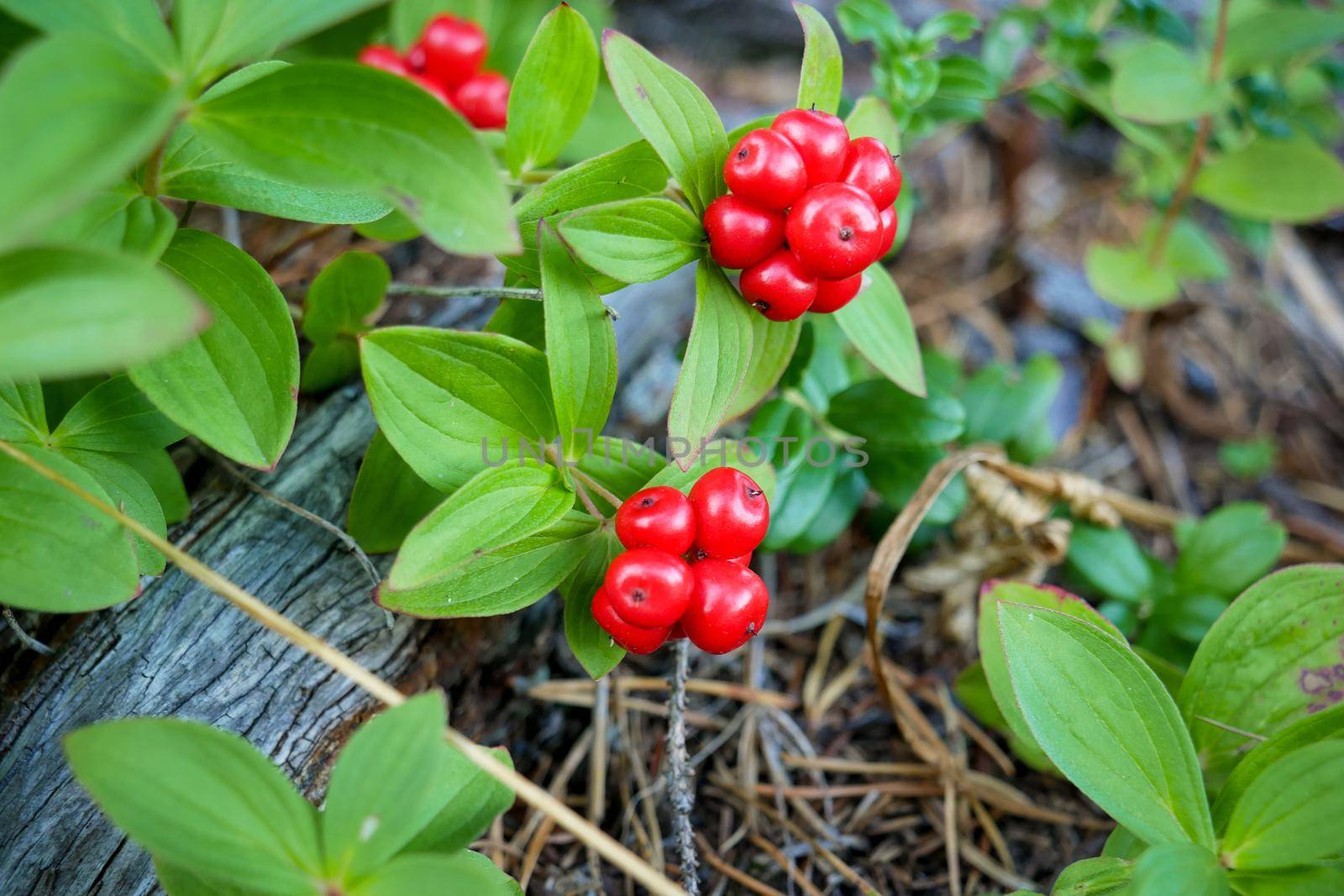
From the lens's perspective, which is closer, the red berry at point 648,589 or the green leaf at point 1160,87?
the red berry at point 648,589

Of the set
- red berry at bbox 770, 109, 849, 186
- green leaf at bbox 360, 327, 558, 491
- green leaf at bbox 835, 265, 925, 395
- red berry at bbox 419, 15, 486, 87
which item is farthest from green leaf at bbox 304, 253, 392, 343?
green leaf at bbox 835, 265, 925, 395

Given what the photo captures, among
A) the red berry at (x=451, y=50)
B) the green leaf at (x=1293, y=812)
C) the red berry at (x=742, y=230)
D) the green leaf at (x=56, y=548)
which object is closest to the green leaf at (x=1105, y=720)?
the green leaf at (x=1293, y=812)

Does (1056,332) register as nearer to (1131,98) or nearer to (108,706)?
(1131,98)

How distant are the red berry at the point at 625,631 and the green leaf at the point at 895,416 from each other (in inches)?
46.4

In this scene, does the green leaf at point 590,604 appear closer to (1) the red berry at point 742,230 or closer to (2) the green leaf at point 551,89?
(1) the red berry at point 742,230

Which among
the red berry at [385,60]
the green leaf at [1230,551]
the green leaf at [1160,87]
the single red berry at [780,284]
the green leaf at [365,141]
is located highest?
the green leaf at [365,141]

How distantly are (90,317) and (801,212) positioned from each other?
1.28 metres

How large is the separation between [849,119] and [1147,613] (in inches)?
73.3

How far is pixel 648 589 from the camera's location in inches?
68.0

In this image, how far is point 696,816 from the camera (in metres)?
2.67

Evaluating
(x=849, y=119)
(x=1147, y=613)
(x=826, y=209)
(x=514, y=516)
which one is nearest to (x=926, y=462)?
(x=1147, y=613)

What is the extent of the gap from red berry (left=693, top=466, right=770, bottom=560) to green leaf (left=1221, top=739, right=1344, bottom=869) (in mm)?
1109

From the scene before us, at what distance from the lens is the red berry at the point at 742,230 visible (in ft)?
6.31

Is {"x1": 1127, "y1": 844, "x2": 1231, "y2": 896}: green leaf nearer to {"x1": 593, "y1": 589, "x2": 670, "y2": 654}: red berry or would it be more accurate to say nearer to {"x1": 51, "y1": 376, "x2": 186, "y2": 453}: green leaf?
{"x1": 593, "y1": 589, "x2": 670, "y2": 654}: red berry
